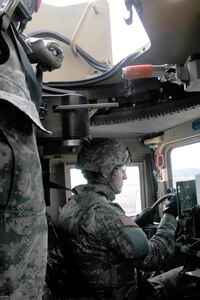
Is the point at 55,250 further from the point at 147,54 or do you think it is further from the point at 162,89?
the point at 147,54

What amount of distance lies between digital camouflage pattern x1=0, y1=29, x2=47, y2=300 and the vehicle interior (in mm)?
371

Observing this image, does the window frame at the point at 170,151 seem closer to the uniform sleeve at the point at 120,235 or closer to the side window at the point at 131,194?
the side window at the point at 131,194

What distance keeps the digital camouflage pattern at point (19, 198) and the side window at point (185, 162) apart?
2170mm

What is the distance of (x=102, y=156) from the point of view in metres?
2.65

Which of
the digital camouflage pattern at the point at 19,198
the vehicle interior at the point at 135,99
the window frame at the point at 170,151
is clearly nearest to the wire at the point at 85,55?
the vehicle interior at the point at 135,99

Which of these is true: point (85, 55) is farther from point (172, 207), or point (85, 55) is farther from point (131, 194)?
point (131, 194)

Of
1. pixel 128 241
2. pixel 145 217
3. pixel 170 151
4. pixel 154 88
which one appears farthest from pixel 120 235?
pixel 170 151

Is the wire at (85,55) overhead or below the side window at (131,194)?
overhead

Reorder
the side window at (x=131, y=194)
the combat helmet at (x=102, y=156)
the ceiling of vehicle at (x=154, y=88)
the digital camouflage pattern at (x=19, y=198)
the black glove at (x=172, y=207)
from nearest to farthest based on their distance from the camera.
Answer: the digital camouflage pattern at (x=19, y=198)
the ceiling of vehicle at (x=154, y=88)
the combat helmet at (x=102, y=156)
the black glove at (x=172, y=207)
the side window at (x=131, y=194)

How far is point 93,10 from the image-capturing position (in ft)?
8.43

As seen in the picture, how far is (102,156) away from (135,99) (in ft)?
1.61

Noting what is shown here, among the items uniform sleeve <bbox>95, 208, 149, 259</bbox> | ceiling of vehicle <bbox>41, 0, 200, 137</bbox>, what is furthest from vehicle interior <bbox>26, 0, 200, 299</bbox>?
uniform sleeve <bbox>95, 208, 149, 259</bbox>

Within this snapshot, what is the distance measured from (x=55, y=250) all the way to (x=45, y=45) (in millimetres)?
1508

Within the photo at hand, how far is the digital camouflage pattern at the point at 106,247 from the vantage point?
2.29m
